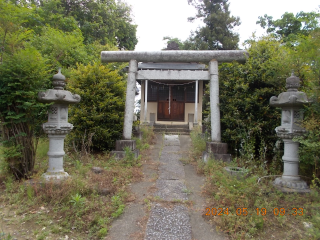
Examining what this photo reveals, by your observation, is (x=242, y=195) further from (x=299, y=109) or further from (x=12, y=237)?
(x=12, y=237)

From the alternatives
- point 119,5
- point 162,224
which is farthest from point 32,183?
point 119,5

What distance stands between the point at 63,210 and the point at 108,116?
376 centimetres

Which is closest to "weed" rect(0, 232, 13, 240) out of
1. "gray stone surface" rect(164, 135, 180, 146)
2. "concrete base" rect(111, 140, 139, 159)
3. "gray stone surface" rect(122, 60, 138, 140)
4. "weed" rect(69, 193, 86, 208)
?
"weed" rect(69, 193, 86, 208)

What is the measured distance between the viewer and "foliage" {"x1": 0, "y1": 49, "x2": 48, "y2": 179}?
393 cm

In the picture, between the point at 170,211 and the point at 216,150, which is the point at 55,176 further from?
the point at 216,150

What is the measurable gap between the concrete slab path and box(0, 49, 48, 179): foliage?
7.47ft

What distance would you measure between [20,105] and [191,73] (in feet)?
15.1

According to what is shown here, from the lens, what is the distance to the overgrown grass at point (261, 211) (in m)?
2.85

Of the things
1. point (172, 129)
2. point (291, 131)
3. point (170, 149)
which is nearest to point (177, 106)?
point (172, 129)

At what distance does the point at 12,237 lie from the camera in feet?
9.00

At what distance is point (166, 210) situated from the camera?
3.47 m

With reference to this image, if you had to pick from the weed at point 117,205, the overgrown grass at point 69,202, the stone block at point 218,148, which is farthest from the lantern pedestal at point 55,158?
the stone block at point 218,148

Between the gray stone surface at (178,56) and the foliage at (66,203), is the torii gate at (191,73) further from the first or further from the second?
the foliage at (66,203)
